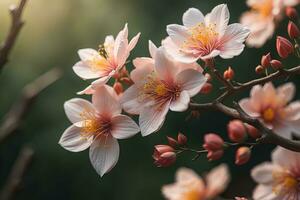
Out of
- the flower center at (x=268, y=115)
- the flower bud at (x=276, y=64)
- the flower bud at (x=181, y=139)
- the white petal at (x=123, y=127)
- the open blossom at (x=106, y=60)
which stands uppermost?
the open blossom at (x=106, y=60)

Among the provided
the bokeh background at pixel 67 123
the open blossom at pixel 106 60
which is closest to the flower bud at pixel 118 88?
the open blossom at pixel 106 60

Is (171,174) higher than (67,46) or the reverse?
the reverse

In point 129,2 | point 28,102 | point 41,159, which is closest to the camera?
point 28,102

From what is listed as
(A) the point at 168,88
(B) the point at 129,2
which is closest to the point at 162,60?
(A) the point at 168,88

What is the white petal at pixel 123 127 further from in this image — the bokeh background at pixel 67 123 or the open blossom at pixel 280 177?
the bokeh background at pixel 67 123

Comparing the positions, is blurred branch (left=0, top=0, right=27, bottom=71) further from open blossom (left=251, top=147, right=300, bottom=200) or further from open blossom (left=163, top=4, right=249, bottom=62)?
open blossom (left=251, top=147, right=300, bottom=200)

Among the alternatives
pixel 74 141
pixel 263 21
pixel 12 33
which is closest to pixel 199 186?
pixel 74 141

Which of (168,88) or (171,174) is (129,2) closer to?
(171,174)

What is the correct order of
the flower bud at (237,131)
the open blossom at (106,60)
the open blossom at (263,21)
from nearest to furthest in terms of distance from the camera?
the flower bud at (237,131) < the open blossom at (106,60) < the open blossom at (263,21)
